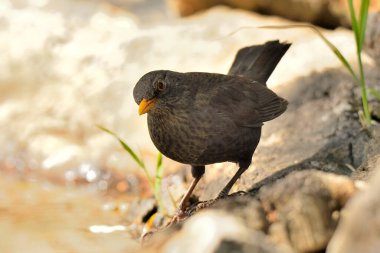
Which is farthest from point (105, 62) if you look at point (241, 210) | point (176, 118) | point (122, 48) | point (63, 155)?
point (241, 210)

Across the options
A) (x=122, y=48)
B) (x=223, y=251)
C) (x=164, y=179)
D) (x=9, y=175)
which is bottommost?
(x=164, y=179)

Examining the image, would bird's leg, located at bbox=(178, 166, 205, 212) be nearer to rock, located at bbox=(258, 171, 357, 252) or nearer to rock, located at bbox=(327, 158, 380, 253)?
rock, located at bbox=(258, 171, 357, 252)

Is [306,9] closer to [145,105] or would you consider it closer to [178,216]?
[178,216]

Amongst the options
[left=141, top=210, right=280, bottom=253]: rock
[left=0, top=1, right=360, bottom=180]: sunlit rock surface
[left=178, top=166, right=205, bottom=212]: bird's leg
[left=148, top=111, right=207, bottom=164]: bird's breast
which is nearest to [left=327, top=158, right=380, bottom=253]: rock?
[left=141, top=210, right=280, bottom=253]: rock

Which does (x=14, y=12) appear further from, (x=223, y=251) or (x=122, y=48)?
(x=223, y=251)

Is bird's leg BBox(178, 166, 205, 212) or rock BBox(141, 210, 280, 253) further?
bird's leg BBox(178, 166, 205, 212)

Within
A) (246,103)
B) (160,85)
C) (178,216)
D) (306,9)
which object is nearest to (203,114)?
(160,85)

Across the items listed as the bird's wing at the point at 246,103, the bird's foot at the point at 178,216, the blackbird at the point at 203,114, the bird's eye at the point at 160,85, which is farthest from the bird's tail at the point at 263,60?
the bird's foot at the point at 178,216
